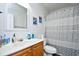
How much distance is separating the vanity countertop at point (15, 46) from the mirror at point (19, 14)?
0.83 feet

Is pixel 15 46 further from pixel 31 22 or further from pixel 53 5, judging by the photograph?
pixel 53 5

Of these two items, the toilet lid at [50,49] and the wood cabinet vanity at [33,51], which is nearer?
the wood cabinet vanity at [33,51]

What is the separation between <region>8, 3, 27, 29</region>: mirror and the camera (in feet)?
4.83

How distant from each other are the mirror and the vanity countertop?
25cm

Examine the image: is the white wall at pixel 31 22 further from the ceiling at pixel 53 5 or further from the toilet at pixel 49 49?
the toilet at pixel 49 49

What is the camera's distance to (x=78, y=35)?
1.49m

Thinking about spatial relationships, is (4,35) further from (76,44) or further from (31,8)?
(76,44)

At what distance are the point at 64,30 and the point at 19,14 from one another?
73 centimetres

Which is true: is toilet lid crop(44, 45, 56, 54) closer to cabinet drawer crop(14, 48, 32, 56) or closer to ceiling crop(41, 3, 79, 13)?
cabinet drawer crop(14, 48, 32, 56)

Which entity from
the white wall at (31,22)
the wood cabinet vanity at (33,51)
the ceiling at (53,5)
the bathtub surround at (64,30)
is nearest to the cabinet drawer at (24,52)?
the wood cabinet vanity at (33,51)

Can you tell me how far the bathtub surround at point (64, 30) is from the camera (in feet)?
4.90

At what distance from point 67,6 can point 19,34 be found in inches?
33.2

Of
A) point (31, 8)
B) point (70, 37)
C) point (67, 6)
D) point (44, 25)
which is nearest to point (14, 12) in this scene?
point (31, 8)

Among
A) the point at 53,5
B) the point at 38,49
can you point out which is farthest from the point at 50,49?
the point at 53,5
